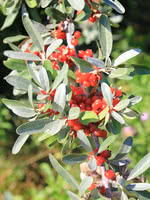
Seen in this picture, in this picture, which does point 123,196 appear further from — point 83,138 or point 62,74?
point 62,74

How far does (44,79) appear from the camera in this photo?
24.7 inches

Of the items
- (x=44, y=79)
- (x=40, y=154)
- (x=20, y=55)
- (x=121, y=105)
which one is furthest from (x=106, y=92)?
(x=40, y=154)

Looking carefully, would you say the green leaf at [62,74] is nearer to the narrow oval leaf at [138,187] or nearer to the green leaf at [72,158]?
the green leaf at [72,158]

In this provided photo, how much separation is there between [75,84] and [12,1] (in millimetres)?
355

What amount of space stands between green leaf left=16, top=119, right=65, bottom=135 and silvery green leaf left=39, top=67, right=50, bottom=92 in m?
0.08

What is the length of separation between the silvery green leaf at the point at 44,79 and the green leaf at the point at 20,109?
0.07m

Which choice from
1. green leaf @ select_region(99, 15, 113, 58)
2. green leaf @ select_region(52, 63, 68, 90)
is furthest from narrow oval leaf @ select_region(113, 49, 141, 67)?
green leaf @ select_region(52, 63, 68, 90)

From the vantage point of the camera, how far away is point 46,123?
2.07ft

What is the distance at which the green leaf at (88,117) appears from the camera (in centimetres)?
63

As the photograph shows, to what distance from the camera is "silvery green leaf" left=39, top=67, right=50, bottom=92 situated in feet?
2.03

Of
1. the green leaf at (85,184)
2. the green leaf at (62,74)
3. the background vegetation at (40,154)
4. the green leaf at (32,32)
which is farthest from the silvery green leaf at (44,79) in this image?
the background vegetation at (40,154)

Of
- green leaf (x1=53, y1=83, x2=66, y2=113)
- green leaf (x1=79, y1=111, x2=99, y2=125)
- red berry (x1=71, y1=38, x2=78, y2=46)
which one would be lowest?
green leaf (x1=79, y1=111, x2=99, y2=125)

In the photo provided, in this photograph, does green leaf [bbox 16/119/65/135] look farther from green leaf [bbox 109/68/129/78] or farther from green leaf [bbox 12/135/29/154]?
green leaf [bbox 109/68/129/78]

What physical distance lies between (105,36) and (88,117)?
217mm
